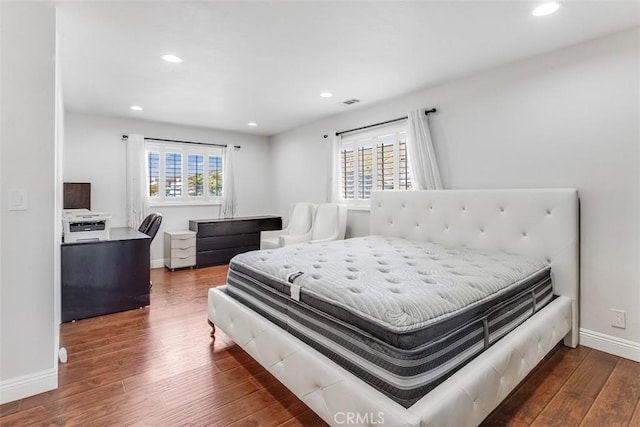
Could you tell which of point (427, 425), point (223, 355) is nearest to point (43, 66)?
point (223, 355)

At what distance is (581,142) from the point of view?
8.14 feet

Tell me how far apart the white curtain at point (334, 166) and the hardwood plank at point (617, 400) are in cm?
343

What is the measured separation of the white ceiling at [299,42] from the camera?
2041mm

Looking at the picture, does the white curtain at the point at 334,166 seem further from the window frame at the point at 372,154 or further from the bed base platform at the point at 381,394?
the bed base platform at the point at 381,394

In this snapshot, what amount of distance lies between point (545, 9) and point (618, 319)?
2.25 metres

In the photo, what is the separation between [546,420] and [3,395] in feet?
9.69

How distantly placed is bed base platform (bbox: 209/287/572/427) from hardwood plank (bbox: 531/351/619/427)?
0.22 meters

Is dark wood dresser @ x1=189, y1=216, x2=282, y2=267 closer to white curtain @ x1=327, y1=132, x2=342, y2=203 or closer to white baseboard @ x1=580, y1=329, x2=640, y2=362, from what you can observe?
white curtain @ x1=327, y1=132, x2=342, y2=203

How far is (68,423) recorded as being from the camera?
1624 millimetres

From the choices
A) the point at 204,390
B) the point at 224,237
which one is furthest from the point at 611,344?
the point at 224,237

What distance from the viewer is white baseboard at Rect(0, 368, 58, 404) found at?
1.79 metres

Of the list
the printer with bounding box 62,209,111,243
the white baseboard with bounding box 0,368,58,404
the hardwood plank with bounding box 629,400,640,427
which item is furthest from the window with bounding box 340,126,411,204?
the white baseboard with bounding box 0,368,58,404

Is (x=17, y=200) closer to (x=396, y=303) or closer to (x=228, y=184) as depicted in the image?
(x=396, y=303)

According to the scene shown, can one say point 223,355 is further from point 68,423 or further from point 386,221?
point 386,221
